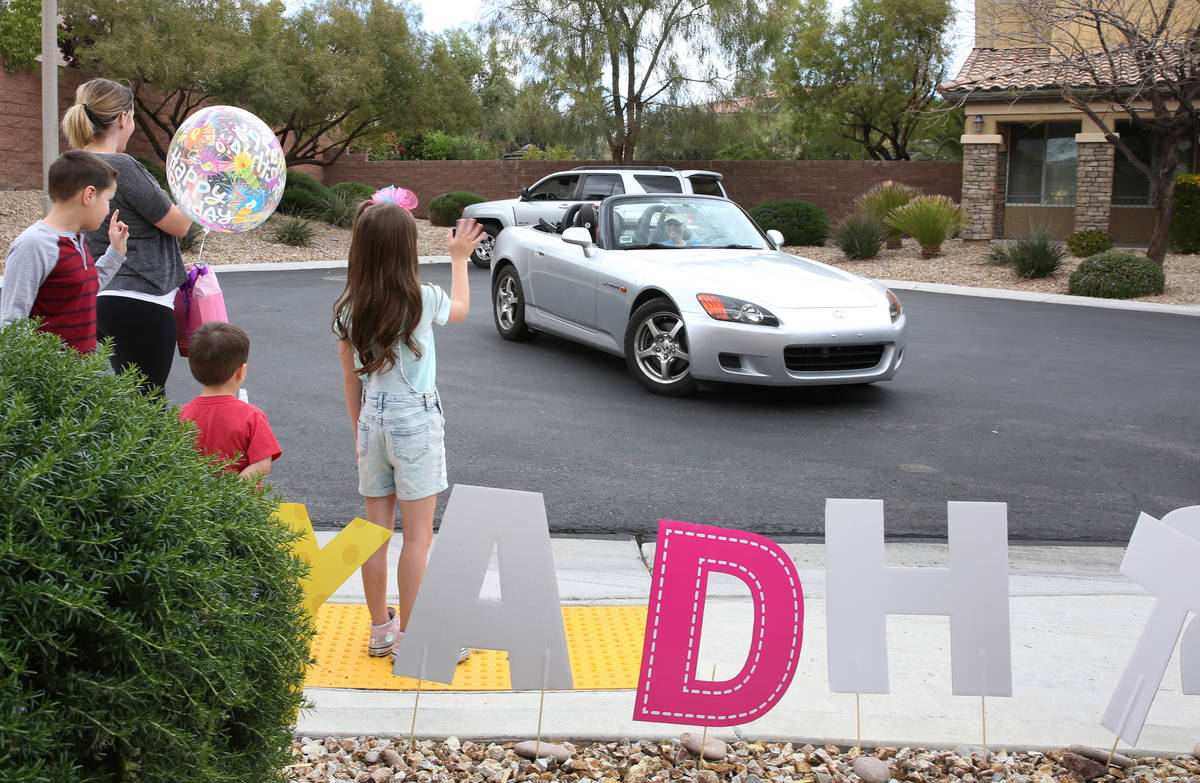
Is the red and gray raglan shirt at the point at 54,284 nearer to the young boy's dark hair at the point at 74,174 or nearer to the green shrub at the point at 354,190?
the young boy's dark hair at the point at 74,174

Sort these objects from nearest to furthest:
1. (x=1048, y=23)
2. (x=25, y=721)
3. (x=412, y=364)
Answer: (x=25, y=721) → (x=412, y=364) → (x=1048, y=23)

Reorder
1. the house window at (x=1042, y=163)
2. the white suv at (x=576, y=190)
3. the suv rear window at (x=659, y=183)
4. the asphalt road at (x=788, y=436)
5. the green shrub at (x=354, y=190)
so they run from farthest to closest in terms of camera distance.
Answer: the green shrub at (x=354, y=190) → the house window at (x=1042, y=163) → the suv rear window at (x=659, y=183) → the white suv at (x=576, y=190) → the asphalt road at (x=788, y=436)

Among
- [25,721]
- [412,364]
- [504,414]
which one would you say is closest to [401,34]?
[504,414]

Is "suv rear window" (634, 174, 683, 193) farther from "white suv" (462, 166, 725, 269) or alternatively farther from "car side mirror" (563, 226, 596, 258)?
"car side mirror" (563, 226, 596, 258)

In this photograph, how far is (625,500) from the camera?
5.82 meters

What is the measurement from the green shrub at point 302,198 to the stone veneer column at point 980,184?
46.0 feet

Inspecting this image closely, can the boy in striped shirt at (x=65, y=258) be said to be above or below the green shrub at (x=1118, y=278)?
above

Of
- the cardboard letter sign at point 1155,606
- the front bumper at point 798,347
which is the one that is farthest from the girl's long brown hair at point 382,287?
the front bumper at point 798,347

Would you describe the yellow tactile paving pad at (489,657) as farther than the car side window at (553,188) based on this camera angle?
No

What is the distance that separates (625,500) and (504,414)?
6.92 ft

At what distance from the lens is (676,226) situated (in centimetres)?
941

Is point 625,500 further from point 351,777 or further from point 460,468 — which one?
point 351,777

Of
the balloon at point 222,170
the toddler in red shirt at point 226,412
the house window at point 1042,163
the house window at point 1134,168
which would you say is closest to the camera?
the toddler in red shirt at point 226,412

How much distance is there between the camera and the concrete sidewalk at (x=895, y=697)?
10.8 ft
